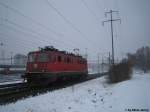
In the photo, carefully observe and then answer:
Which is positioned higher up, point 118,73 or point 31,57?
point 31,57

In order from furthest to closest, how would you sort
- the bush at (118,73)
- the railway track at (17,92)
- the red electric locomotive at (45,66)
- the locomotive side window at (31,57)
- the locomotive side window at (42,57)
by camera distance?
1. the bush at (118,73)
2. the locomotive side window at (31,57)
3. the locomotive side window at (42,57)
4. the red electric locomotive at (45,66)
5. the railway track at (17,92)

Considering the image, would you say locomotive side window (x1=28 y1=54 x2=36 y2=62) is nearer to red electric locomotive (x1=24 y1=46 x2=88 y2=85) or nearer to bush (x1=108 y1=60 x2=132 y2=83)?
red electric locomotive (x1=24 y1=46 x2=88 y2=85)

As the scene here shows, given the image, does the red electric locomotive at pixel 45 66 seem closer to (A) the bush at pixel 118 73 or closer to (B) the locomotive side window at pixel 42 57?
(B) the locomotive side window at pixel 42 57

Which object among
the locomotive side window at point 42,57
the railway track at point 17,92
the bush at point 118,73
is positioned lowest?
the railway track at point 17,92

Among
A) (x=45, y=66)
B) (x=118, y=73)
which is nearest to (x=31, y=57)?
(x=45, y=66)

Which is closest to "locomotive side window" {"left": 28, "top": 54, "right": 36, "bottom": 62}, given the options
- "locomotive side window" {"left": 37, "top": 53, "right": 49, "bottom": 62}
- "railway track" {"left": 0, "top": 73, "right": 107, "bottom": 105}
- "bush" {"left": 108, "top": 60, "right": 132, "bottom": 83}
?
"locomotive side window" {"left": 37, "top": 53, "right": 49, "bottom": 62}

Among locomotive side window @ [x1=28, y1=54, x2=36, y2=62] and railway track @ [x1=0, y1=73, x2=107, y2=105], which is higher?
locomotive side window @ [x1=28, y1=54, x2=36, y2=62]

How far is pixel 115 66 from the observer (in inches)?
1017

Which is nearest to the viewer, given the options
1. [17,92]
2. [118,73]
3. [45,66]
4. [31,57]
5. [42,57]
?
[17,92]

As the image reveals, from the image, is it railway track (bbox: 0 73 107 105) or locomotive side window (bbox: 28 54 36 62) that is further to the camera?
locomotive side window (bbox: 28 54 36 62)

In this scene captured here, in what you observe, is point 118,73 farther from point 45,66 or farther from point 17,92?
point 17,92

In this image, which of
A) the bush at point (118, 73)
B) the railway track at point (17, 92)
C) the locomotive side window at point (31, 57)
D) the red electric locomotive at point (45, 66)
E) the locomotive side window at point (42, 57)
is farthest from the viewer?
the bush at point (118, 73)

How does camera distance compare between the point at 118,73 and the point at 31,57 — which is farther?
the point at 118,73

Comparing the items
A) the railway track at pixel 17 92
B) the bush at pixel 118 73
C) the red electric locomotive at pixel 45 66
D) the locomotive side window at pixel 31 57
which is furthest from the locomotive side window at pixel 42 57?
the bush at pixel 118 73
